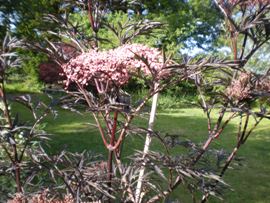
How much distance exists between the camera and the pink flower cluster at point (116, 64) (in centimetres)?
187

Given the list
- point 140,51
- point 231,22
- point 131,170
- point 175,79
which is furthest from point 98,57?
point 231,22

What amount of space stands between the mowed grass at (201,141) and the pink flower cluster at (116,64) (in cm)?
172

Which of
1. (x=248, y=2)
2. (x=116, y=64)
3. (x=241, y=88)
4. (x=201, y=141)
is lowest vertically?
(x=201, y=141)

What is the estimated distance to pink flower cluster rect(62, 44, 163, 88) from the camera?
1870 millimetres

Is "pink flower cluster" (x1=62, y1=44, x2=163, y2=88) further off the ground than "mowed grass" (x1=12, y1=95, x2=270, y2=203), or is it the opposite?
"pink flower cluster" (x1=62, y1=44, x2=163, y2=88)

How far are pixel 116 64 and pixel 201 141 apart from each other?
6.12 meters

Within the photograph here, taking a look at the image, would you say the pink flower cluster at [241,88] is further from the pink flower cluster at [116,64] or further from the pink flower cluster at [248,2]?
the pink flower cluster at [116,64]

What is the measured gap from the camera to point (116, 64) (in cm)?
187

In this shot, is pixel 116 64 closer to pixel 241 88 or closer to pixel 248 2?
pixel 241 88

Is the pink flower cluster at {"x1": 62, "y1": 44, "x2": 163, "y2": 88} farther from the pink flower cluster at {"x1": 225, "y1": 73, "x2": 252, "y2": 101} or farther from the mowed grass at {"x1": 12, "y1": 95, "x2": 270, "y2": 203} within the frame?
the mowed grass at {"x1": 12, "y1": 95, "x2": 270, "y2": 203}

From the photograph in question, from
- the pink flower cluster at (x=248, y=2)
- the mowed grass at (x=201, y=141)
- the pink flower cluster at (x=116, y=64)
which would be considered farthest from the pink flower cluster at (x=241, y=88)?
the mowed grass at (x=201, y=141)

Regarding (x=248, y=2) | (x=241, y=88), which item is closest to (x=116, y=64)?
(x=241, y=88)

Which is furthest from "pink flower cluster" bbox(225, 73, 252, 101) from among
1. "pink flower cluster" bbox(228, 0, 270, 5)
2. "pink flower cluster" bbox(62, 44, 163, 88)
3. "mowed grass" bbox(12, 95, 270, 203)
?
"mowed grass" bbox(12, 95, 270, 203)

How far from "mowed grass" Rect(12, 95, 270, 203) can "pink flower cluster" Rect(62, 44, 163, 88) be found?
1.72 metres
